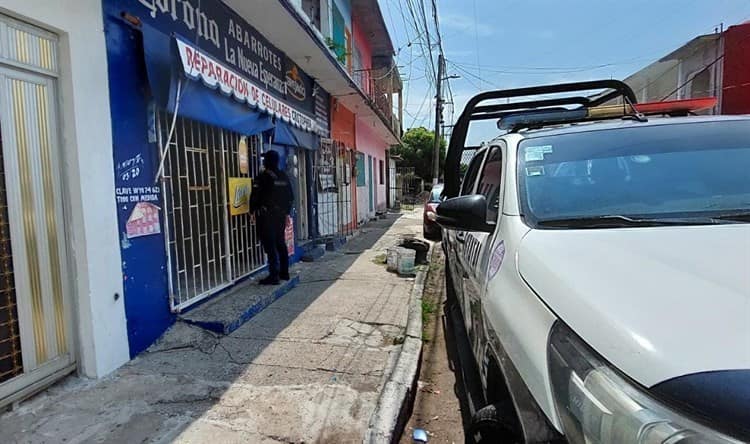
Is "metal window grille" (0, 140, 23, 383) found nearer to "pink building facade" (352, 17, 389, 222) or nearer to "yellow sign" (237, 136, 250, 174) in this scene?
"yellow sign" (237, 136, 250, 174)

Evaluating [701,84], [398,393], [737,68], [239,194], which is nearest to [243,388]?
[398,393]

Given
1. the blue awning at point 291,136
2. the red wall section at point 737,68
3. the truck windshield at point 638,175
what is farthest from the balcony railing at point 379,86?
the truck windshield at point 638,175

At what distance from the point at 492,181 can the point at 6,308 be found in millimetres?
3467

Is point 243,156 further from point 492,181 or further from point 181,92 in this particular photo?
point 492,181

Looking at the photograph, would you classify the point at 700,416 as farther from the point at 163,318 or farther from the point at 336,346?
the point at 163,318

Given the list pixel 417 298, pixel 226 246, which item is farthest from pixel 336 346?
pixel 226 246

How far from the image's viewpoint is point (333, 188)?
10.3m

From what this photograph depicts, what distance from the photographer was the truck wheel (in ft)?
5.92

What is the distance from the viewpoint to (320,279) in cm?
677

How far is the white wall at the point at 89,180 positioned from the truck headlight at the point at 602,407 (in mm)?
3314

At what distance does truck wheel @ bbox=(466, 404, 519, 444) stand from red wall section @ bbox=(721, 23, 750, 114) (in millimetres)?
13238

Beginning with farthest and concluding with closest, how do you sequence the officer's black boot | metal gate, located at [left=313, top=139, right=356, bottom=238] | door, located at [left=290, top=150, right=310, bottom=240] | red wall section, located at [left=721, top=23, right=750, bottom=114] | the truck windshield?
1. red wall section, located at [left=721, top=23, right=750, bottom=114]
2. metal gate, located at [left=313, top=139, right=356, bottom=238]
3. door, located at [left=290, top=150, right=310, bottom=240]
4. the officer's black boot
5. the truck windshield

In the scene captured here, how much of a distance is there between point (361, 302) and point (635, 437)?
185 inches

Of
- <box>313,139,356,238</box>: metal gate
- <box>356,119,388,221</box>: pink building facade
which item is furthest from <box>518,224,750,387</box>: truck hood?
<box>356,119,388,221</box>: pink building facade
